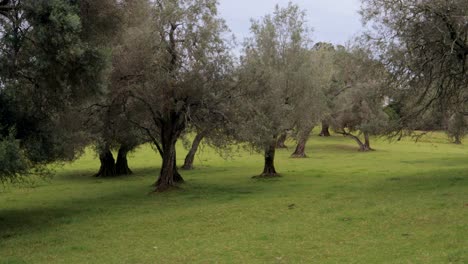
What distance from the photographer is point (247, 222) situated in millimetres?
18203

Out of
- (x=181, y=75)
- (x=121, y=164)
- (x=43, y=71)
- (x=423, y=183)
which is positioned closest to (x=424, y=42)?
→ (x=423, y=183)

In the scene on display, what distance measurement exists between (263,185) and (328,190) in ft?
17.9

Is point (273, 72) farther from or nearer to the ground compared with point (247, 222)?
farther from the ground

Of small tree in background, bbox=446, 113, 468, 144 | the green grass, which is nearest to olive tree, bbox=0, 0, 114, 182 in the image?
the green grass

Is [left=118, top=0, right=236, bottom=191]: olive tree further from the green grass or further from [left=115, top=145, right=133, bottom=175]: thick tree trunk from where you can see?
[left=115, top=145, right=133, bottom=175]: thick tree trunk

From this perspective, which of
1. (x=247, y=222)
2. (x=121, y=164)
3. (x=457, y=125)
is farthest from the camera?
(x=121, y=164)

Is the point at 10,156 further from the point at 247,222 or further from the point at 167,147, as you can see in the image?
the point at 167,147

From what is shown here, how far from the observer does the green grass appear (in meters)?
12.9

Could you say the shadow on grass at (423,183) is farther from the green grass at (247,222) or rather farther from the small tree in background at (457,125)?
the small tree in background at (457,125)

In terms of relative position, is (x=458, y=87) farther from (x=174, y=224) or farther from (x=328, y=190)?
(x=174, y=224)

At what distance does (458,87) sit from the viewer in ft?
69.9

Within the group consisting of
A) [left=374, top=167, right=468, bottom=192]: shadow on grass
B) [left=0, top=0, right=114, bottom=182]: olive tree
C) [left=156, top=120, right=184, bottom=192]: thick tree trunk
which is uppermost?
[left=0, top=0, right=114, bottom=182]: olive tree

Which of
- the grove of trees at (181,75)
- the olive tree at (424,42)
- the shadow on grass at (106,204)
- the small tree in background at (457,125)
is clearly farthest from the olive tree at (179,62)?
the small tree in background at (457,125)

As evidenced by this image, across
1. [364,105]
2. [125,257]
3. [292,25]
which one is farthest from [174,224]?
[364,105]
